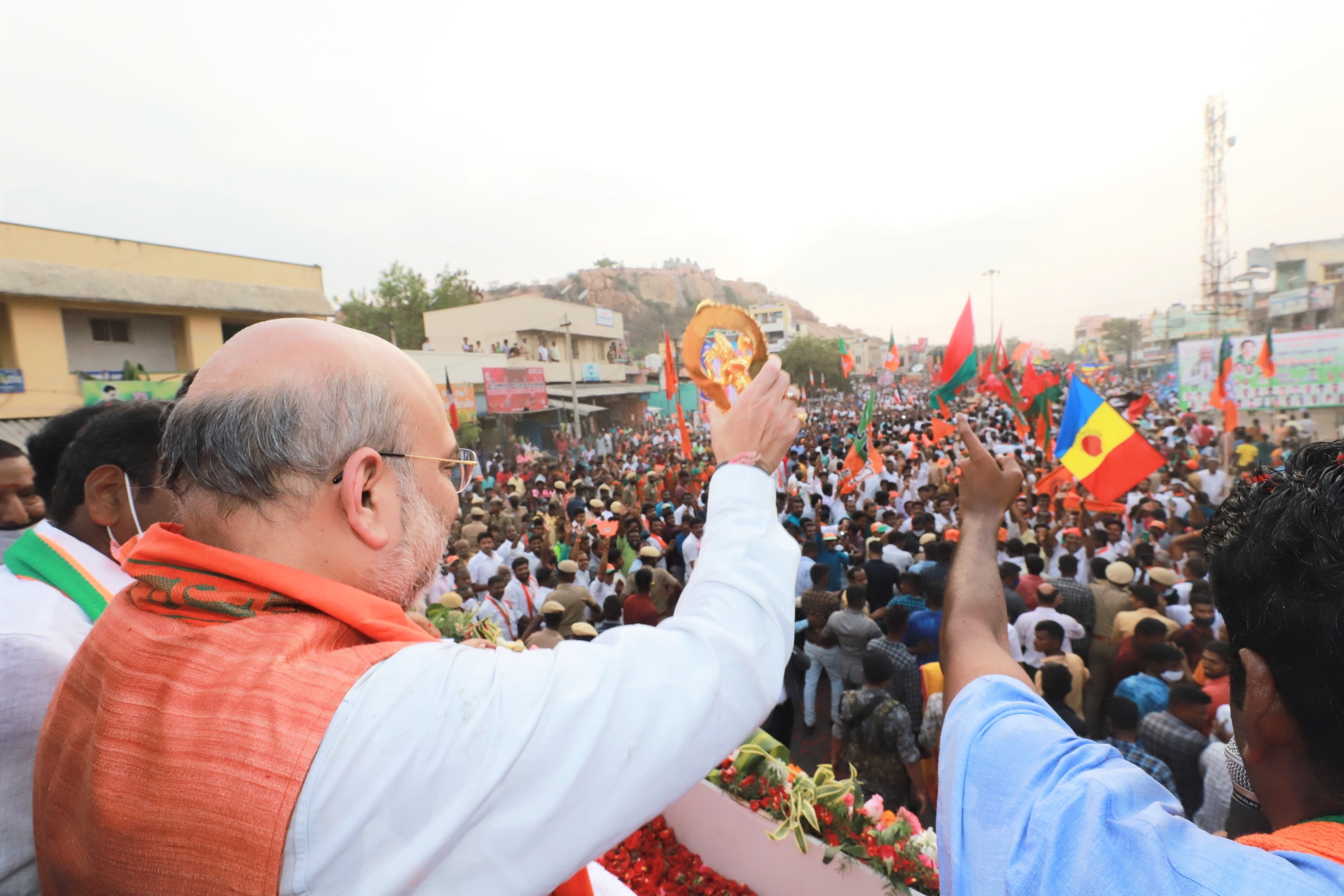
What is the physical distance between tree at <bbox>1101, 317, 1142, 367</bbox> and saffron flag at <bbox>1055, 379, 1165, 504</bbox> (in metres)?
76.7

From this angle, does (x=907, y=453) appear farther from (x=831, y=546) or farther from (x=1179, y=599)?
(x=1179, y=599)

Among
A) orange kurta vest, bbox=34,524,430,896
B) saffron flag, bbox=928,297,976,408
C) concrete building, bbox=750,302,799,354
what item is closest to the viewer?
Answer: orange kurta vest, bbox=34,524,430,896

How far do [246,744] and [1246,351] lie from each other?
2291cm

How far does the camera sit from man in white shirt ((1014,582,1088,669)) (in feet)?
17.4

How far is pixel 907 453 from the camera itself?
49.1 feet

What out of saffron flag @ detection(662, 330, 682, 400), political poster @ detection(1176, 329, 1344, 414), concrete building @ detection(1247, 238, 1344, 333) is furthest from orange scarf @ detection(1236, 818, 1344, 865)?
concrete building @ detection(1247, 238, 1344, 333)

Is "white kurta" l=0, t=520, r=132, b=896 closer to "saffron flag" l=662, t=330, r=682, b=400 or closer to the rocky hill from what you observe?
"saffron flag" l=662, t=330, r=682, b=400

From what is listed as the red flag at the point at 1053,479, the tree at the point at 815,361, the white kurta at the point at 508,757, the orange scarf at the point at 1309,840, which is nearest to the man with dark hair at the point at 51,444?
the white kurta at the point at 508,757

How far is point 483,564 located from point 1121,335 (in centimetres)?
9840

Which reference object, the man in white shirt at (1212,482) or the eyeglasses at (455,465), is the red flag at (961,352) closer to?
the man in white shirt at (1212,482)

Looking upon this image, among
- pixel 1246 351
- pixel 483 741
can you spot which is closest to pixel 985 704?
pixel 483 741

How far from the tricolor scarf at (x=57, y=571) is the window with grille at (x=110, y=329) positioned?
20.8m

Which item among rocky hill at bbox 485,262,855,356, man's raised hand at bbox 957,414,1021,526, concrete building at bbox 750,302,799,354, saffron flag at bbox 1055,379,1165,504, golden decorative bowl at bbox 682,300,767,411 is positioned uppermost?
rocky hill at bbox 485,262,855,356

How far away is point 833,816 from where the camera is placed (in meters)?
2.85
